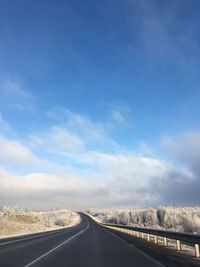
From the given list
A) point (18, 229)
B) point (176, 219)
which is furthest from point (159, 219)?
point (18, 229)

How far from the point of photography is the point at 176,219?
65.8 m

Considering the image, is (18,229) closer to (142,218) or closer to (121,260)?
(142,218)

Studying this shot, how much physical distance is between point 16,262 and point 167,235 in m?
11.0

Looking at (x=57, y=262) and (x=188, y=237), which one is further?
(x=188, y=237)

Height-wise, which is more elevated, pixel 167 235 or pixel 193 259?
pixel 167 235

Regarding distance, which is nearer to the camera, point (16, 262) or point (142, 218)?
point (16, 262)

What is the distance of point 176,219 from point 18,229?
22.2m

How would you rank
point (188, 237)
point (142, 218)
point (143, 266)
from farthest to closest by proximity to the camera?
point (142, 218), point (188, 237), point (143, 266)

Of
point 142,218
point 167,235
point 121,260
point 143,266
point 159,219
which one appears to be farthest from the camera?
point 142,218

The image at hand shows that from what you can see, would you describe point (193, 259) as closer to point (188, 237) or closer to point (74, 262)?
point (188, 237)

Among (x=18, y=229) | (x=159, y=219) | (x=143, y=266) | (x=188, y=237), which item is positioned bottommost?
(x=143, y=266)

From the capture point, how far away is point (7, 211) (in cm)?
9156

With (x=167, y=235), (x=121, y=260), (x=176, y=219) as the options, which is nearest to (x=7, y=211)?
(x=176, y=219)

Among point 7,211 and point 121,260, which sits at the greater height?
point 7,211
